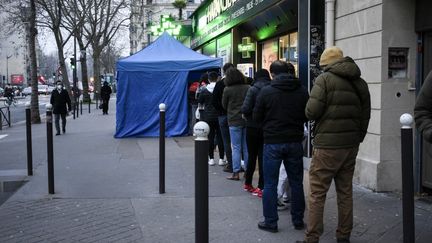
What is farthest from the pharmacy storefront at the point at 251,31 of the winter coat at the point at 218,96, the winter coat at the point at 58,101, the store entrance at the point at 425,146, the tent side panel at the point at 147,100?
the winter coat at the point at 58,101

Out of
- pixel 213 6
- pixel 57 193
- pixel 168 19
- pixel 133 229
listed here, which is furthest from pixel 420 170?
pixel 168 19

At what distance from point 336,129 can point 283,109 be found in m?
0.75

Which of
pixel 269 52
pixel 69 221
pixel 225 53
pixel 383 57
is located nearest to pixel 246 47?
pixel 269 52

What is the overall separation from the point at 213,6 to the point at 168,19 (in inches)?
199

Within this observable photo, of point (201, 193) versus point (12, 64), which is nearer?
point (201, 193)

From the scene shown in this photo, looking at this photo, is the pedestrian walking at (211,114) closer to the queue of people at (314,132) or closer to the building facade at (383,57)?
the building facade at (383,57)

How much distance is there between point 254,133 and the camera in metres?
7.39

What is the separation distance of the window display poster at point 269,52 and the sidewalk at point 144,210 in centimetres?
572

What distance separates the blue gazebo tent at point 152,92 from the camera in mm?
15797

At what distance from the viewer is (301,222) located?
5887mm

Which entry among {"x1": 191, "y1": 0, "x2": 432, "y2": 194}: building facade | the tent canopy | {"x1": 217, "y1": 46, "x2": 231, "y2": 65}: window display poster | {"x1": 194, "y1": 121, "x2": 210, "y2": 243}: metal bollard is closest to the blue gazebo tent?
the tent canopy

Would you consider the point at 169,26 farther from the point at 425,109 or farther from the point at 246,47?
the point at 425,109

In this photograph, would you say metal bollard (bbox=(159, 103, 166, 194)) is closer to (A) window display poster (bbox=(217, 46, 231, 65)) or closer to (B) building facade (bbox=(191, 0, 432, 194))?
(B) building facade (bbox=(191, 0, 432, 194))

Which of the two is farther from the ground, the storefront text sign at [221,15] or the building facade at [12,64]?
the building facade at [12,64]
